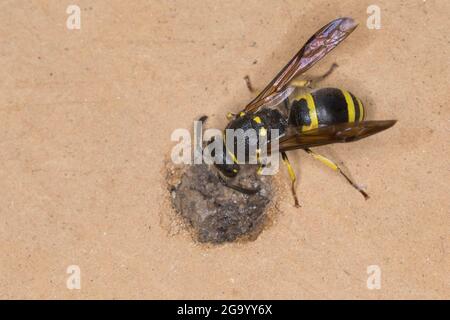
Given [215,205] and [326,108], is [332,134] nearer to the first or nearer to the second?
[326,108]

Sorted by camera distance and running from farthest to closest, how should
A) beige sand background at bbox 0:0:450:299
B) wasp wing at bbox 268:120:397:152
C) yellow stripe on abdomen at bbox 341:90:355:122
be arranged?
beige sand background at bbox 0:0:450:299, yellow stripe on abdomen at bbox 341:90:355:122, wasp wing at bbox 268:120:397:152

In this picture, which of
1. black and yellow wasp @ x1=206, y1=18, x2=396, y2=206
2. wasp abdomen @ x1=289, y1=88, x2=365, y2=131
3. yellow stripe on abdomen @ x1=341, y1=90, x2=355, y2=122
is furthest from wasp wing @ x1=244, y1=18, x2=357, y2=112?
yellow stripe on abdomen @ x1=341, y1=90, x2=355, y2=122

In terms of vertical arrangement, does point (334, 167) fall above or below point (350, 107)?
below

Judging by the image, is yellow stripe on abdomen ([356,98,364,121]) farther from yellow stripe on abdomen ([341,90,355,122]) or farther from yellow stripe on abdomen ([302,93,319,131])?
yellow stripe on abdomen ([302,93,319,131])

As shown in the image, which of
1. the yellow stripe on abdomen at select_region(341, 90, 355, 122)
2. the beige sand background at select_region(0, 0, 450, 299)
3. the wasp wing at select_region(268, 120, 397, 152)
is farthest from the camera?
A: the beige sand background at select_region(0, 0, 450, 299)

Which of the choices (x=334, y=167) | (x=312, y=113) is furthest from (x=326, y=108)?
(x=334, y=167)

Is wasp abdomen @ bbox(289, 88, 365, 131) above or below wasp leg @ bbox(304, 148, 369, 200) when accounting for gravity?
above
